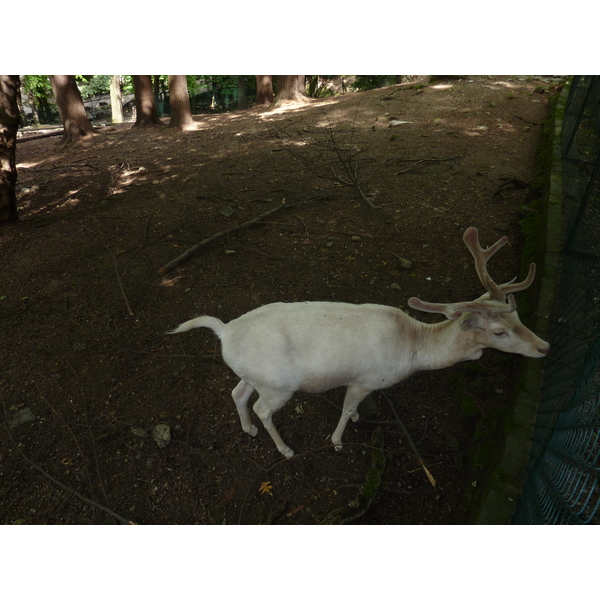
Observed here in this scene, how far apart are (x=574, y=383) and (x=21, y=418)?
14.3 feet

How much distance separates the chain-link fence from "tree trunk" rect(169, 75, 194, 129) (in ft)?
34.8

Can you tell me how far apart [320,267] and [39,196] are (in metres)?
6.29

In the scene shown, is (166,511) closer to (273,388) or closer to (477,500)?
(273,388)

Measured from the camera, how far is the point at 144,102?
39.1 feet

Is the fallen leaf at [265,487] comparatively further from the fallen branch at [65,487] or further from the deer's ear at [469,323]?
the deer's ear at [469,323]

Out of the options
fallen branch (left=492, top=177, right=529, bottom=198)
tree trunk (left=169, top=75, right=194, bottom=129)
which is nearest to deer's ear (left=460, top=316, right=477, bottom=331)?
fallen branch (left=492, top=177, right=529, bottom=198)

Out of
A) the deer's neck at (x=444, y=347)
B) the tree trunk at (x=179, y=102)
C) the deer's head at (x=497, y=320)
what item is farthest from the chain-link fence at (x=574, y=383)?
the tree trunk at (x=179, y=102)

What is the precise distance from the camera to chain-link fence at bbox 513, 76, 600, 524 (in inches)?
72.9

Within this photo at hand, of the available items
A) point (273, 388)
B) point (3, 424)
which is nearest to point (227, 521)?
point (273, 388)

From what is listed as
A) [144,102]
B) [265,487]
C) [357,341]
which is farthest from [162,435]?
[144,102]

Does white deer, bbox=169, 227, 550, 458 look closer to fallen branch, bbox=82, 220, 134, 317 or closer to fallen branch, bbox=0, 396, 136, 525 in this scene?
fallen branch, bbox=0, 396, 136, 525

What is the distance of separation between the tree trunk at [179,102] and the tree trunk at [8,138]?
241 inches

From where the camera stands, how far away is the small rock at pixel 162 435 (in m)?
3.07

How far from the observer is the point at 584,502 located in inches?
70.6
